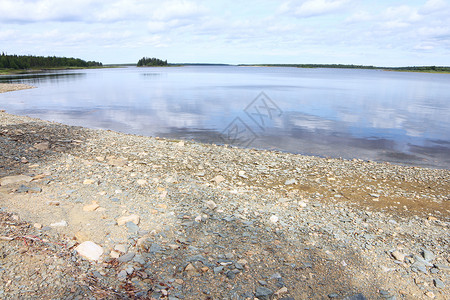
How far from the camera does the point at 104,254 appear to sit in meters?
6.94

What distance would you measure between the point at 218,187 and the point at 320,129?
20183 millimetres

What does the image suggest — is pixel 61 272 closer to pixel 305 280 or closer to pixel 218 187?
pixel 305 280

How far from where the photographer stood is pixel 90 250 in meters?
6.92

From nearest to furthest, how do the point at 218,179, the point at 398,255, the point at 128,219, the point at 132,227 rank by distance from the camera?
the point at 398,255 < the point at 132,227 < the point at 128,219 < the point at 218,179

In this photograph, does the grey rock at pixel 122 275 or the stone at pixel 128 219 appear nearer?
the grey rock at pixel 122 275

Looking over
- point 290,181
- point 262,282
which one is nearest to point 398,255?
point 262,282

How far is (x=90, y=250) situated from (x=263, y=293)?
397 cm

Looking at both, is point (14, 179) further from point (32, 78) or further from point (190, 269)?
point (32, 78)

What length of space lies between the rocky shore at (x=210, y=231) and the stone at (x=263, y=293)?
0.02m

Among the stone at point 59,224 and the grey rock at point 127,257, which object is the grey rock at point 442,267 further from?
the stone at point 59,224

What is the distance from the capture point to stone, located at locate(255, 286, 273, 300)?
6.18m

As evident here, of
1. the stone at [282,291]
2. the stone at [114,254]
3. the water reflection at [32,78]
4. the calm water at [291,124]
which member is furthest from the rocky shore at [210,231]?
the water reflection at [32,78]

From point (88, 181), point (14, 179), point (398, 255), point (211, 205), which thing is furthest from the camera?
point (88, 181)

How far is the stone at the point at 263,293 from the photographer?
618cm
